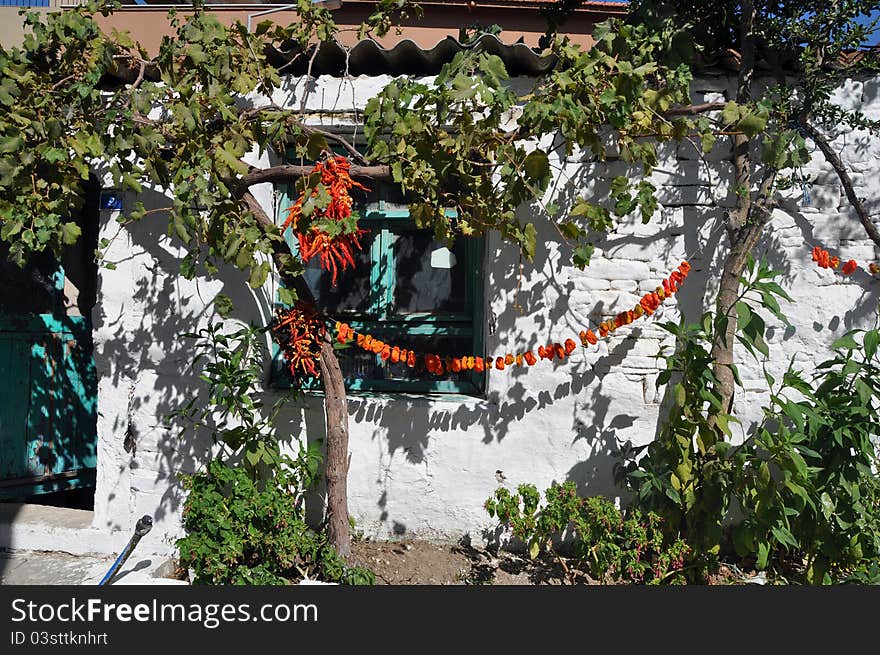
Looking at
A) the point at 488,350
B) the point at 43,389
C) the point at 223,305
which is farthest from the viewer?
the point at 43,389

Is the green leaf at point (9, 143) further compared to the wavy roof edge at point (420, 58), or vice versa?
the wavy roof edge at point (420, 58)

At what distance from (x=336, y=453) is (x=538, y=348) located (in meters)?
1.31

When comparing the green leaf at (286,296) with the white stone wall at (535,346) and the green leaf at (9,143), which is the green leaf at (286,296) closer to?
the white stone wall at (535,346)

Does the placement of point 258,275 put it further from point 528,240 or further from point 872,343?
point 872,343

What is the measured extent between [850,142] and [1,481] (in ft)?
18.9

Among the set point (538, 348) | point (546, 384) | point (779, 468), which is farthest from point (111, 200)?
point (779, 468)

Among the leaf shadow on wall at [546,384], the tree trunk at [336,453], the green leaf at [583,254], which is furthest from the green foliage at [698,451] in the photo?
the tree trunk at [336,453]

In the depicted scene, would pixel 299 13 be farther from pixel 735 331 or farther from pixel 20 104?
pixel 735 331

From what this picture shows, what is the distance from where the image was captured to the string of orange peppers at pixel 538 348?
12.8ft

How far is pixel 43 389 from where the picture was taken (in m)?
4.88

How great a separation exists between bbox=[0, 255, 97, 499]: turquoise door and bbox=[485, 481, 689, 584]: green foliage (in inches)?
125

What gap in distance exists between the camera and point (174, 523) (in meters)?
4.18

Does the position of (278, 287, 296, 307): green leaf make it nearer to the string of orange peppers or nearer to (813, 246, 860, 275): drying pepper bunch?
A: the string of orange peppers

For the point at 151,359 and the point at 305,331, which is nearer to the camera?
the point at 305,331
